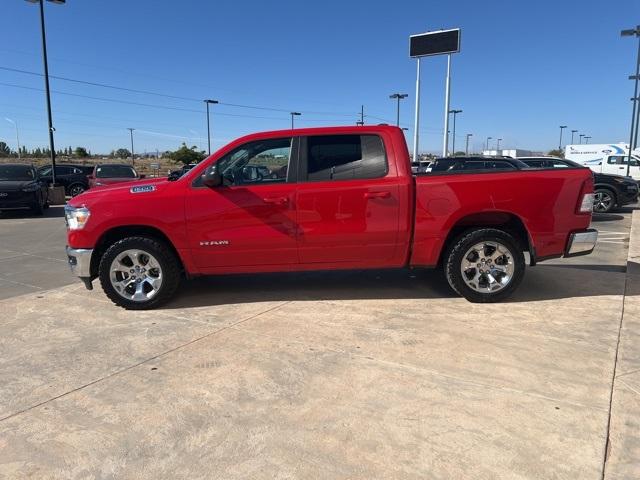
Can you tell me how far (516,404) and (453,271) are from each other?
222cm

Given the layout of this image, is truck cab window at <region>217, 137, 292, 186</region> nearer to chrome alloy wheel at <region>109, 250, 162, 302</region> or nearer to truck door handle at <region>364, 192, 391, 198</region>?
truck door handle at <region>364, 192, 391, 198</region>

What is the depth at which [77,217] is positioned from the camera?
5.12 metres

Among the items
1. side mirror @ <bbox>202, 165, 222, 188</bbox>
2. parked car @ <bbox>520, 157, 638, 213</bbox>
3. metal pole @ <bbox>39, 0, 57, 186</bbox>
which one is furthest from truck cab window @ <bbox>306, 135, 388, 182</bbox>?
metal pole @ <bbox>39, 0, 57, 186</bbox>

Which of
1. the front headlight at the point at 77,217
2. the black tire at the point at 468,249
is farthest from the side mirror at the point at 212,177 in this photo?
the black tire at the point at 468,249

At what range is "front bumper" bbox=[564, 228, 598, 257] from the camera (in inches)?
207

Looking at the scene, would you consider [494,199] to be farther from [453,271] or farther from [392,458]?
[392,458]

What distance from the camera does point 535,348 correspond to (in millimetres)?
4031

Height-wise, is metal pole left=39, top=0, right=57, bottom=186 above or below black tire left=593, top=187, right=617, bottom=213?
above

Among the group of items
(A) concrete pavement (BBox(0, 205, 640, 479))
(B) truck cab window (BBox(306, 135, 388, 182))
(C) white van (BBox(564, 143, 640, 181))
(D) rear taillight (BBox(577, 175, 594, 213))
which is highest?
(C) white van (BBox(564, 143, 640, 181))

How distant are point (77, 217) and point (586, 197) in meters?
5.36

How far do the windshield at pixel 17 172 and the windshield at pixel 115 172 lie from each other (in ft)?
7.22

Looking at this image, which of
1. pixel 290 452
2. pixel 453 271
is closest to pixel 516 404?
pixel 290 452

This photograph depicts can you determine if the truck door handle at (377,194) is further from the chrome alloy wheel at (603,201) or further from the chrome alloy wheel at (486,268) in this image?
the chrome alloy wheel at (603,201)

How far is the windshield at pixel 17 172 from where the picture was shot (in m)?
15.4
